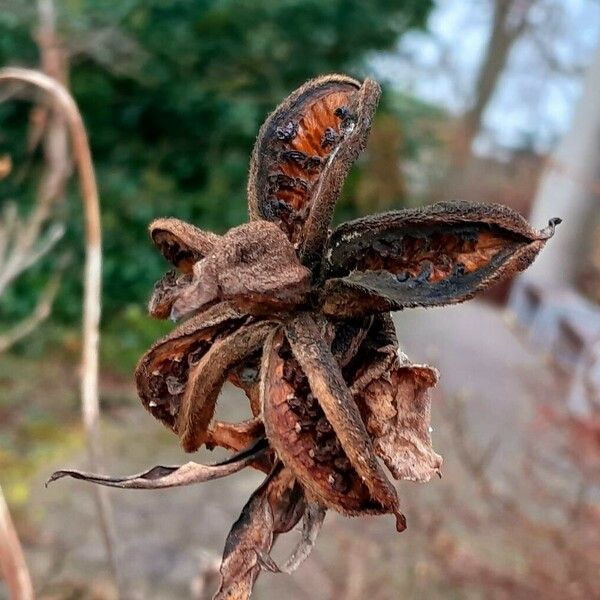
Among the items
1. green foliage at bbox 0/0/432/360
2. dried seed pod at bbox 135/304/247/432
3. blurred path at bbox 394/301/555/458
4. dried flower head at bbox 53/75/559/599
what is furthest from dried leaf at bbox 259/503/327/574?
green foliage at bbox 0/0/432/360

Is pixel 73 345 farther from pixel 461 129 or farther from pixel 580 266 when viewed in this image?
pixel 461 129

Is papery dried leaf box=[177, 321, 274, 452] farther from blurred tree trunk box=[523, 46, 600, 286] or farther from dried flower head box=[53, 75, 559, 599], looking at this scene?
blurred tree trunk box=[523, 46, 600, 286]

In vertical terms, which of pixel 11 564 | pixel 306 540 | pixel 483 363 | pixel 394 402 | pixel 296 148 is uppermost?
pixel 296 148

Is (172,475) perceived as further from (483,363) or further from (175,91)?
(483,363)

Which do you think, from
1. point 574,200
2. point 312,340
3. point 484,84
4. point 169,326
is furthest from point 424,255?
point 484,84

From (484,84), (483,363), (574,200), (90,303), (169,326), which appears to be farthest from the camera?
(484,84)

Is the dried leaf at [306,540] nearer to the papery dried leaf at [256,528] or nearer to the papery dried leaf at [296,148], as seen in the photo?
the papery dried leaf at [256,528]

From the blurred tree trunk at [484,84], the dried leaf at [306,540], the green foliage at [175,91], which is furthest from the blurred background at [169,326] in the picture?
the blurred tree trunk at [484,84]
